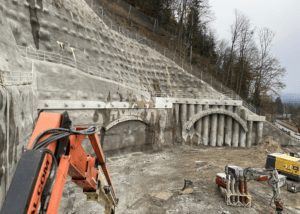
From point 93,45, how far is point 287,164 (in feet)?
63.8

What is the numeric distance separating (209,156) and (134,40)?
17.0 meters

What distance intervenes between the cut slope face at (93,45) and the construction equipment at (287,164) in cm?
1205

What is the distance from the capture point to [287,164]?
1470cm

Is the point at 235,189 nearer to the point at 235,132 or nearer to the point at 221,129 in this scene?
the point at 221,129

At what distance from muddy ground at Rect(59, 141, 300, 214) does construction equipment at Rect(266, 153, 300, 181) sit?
2144 millimetres

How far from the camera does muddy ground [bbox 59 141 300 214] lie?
1020 centimetres

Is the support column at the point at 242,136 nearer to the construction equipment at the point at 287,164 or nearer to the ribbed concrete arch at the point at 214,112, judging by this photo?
the ribbed concrete arch at the point at 214,112

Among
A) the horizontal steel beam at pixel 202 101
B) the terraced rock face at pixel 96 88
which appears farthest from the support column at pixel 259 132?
the horizontal steel beam at pixel 202 101

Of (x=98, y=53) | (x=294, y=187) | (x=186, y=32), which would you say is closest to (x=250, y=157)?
(x=294, y=187)

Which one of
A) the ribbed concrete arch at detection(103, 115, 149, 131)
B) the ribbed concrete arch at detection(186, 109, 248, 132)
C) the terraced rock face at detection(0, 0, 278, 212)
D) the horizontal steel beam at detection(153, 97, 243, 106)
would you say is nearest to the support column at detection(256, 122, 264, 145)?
the terraced rock face at detection(0, 0, 278, 212)

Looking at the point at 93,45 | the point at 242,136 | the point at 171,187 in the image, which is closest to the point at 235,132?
the point at 242,136

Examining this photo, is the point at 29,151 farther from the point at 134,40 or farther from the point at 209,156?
the point at 134,40

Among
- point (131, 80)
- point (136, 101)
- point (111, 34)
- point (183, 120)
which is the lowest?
Result: point (183, 120)

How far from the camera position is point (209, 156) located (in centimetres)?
1947
